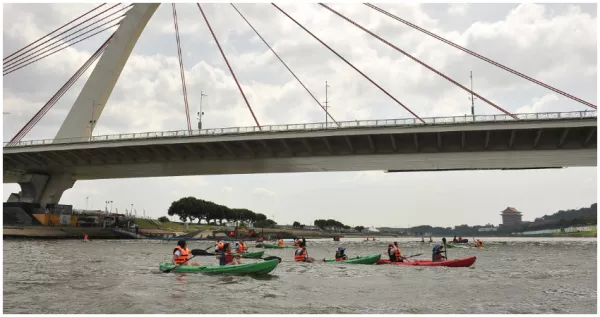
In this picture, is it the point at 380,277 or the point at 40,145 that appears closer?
the point at 380,277

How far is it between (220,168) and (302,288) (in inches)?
1737

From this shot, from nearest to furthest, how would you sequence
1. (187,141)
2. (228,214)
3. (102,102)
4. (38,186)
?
1. (187,141)
2. (102,102)
3. (38,186)
4. (228,214)

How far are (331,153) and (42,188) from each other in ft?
137

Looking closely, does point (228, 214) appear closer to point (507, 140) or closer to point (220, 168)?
point (220, 168)

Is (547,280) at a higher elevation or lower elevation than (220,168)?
lower

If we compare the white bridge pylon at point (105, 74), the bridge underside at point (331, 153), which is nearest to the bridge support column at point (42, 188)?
the bridge underside at point (331, 153)

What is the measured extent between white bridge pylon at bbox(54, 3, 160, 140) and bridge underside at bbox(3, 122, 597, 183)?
10.1 ft

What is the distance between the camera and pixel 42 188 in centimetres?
7112

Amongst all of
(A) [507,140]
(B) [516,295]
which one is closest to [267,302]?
(B) [516,295]

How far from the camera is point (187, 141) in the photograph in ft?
189

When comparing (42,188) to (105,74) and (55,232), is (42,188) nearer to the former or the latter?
(55,232)

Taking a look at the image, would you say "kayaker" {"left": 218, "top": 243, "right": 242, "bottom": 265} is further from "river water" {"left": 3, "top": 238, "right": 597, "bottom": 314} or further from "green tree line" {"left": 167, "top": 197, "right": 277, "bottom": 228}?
"green tree line" {"left": 167, "top": 197, "right": 277, "bottom": 228}

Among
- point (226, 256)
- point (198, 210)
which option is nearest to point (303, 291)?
point (226, 256)

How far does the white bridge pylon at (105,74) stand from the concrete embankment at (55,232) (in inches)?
516
